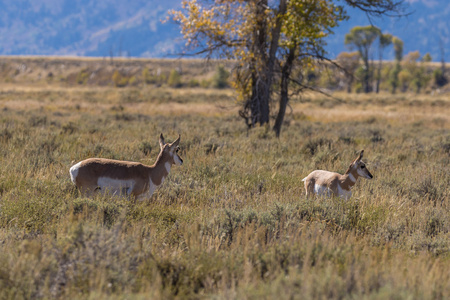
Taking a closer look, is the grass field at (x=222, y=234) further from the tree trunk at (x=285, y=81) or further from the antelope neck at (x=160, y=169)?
the tree trunk at (x=285, y=81)

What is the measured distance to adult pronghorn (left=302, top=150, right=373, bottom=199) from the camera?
7020 millimetres

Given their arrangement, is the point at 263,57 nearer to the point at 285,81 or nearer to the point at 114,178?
the point at 285,81

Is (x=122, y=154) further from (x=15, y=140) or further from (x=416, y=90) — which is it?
(x=416, y=90)

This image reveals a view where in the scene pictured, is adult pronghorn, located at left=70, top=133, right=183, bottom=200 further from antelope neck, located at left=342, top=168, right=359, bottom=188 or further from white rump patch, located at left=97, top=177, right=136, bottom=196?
antelope neck, located at left=342, top=168, right=359, bottom=188

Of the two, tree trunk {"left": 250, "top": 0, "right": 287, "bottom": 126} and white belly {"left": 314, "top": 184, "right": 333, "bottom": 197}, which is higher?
tree trunk {"left": 250, "top": 0, "right": 287, "bottom": 126}

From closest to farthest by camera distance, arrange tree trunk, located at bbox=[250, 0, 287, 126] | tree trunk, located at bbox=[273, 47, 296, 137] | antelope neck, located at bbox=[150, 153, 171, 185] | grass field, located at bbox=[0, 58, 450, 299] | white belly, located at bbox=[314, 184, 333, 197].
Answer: grass field, located at bbox=[0, 58, 450, 299] < antelope neck, located at bbox=[150, 153, 171, 185] < white belly, located at bbox=[314, 184, 333, 197] < tree trunk, located at bbox=[250, 0, 287, 126] < tree trunk, located at bbox=[273, 47, 296, 137]

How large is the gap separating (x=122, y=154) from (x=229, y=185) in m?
3.42

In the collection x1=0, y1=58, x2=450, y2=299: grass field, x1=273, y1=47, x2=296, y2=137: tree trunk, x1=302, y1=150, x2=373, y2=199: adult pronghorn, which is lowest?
x1=0, y1=58, x2=450, y2=299: grass field

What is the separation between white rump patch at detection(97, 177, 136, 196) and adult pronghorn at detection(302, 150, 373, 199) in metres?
2.92

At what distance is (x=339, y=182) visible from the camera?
23.2ft

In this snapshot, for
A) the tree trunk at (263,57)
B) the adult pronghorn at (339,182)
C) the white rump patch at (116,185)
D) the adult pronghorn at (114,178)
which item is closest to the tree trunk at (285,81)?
the tree trunk at (263,57)

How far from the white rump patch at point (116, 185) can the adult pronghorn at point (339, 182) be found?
292cm

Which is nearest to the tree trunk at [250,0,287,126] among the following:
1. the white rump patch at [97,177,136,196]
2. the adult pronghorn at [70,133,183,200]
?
the adult pronghorn at [70,133,183,200]

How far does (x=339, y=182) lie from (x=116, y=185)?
3524 millimetres
